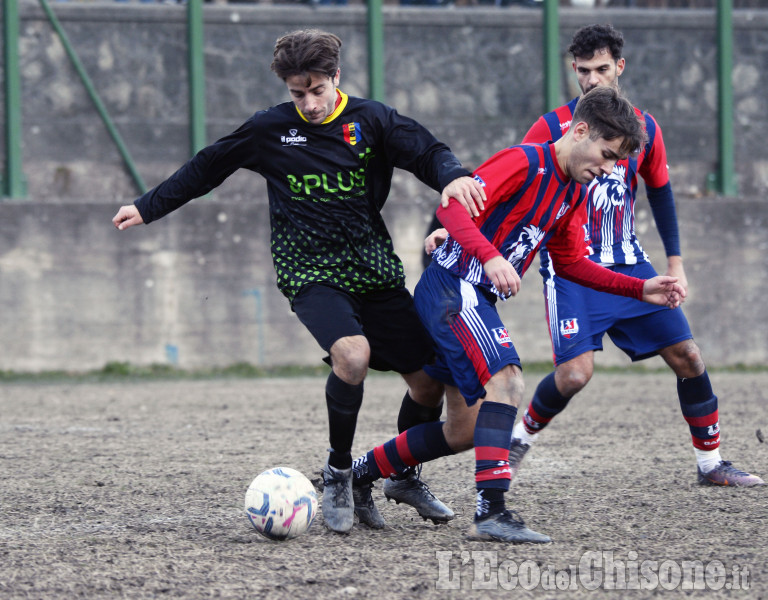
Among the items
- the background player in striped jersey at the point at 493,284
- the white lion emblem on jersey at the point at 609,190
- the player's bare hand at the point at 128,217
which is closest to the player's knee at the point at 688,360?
the white lion emblem on jersey at the point at 609,190

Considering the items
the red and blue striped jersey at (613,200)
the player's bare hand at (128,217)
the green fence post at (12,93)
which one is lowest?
the player's bare hand at (128,217)

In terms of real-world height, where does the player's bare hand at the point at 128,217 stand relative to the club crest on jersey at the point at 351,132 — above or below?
below

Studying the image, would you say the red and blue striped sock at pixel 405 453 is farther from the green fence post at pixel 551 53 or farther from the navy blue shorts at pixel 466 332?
the green fence post at pixel 551 53

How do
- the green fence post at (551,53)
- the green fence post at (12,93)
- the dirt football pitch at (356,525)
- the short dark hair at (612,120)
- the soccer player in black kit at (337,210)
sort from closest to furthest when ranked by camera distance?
the dirt football pitch at (356,525) < the short dark hair at (612,120) < the soccer player in black kit at (337,210) < the green fence post at (12,93) < the green fence post at (551,53)

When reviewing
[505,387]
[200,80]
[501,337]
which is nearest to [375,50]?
[200,80]

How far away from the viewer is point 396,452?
414cm

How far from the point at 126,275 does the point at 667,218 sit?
288 inches

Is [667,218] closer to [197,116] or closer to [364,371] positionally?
[364,371]

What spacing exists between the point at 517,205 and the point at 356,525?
1.41 metres

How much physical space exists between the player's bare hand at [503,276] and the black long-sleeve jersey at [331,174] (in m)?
0.55

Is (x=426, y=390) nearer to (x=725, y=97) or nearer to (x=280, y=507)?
(x=280, y=507)

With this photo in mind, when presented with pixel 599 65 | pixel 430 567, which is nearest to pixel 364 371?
pixel 430 567

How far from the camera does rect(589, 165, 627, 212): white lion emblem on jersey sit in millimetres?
4973

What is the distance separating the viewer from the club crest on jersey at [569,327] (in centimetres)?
488
